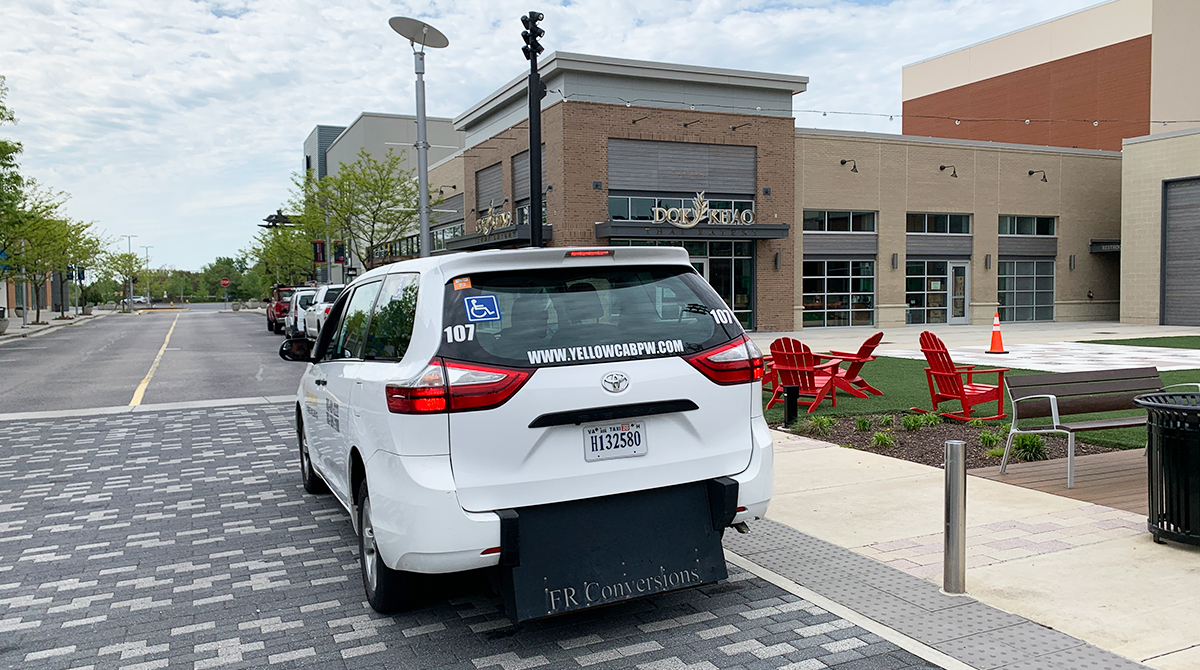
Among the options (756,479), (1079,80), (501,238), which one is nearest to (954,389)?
(756,479)

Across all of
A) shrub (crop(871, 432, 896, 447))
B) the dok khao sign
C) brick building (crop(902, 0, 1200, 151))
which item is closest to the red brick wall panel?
brick building (crop(902, 0, 1200, 151))

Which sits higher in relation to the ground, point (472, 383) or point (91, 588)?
point (472, 383)

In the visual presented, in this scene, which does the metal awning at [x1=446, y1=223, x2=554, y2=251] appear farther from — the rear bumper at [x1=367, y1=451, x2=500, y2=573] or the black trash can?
the rear bumper at [x1=367, y1=451, x2=500, y2=573]

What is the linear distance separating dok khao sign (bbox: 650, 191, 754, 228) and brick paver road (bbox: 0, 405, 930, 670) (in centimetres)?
2413

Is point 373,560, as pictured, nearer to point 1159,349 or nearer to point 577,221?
point 1159,349

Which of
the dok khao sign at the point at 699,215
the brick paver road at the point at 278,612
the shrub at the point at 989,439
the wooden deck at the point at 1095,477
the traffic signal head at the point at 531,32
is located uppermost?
the traffic signal head at the point at 531,32

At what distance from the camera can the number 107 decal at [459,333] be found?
3.97 metres

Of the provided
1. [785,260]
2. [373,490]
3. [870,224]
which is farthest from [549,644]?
[870,224]

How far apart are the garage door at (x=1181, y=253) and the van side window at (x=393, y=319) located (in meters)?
36.1

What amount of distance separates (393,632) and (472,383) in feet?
4.60

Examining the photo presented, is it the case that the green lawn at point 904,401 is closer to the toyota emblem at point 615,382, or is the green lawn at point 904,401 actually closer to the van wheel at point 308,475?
the van wheel at point 308,475

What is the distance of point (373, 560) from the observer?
15.0ft

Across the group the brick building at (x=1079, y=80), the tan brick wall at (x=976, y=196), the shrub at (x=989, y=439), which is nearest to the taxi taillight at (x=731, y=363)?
the shrub at (x=989, y=439)

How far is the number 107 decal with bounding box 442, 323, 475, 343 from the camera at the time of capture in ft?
13.0
